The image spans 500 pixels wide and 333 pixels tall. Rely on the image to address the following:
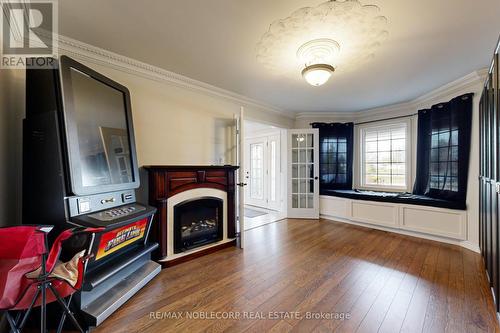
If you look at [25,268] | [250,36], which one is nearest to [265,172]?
[250,36]

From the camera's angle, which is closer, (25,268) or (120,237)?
(25,268)

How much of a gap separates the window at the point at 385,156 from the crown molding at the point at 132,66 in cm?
308

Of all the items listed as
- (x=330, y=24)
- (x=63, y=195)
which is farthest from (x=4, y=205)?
(x=330, y=24)

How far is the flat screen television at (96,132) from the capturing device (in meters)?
1.59

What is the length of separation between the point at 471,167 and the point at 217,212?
3754mm

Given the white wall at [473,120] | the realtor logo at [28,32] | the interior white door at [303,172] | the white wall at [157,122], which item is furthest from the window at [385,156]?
the realtor logo at [28,32]

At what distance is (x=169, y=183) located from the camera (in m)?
2.52

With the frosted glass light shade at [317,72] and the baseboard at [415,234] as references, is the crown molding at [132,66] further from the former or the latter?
the baseboard at [415,234]

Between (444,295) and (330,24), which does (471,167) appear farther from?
(330,24)

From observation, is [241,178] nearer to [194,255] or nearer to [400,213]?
[194,255]

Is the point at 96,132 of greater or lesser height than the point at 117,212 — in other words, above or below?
above

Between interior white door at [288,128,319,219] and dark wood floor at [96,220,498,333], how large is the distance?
171 cm

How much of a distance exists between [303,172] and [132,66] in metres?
3.85

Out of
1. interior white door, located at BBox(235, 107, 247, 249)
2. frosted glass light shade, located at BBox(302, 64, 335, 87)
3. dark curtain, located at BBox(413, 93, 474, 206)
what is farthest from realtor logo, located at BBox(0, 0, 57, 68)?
dark curtain, located at BBox(413, 93, 474, 206)
